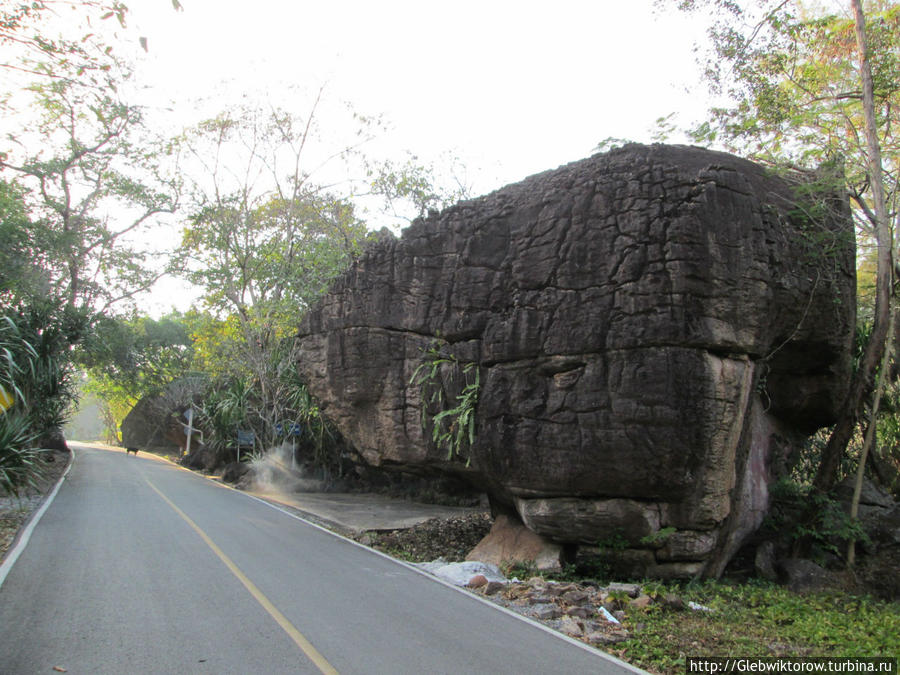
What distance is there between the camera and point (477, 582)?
9.55 metres

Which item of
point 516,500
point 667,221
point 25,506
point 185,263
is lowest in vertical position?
point 25,506

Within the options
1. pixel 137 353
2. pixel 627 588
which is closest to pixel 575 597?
pixel 627 588

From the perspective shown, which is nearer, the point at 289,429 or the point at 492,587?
the point at 492,587

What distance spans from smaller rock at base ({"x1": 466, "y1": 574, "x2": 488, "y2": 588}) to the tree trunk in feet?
24.0

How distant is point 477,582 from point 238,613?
404 cm

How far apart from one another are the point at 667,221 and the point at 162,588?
30.2 ft

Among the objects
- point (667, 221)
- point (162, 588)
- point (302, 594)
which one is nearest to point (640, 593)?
point (302, 594)

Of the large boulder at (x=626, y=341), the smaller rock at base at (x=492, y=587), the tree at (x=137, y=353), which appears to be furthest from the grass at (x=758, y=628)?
the tree at (x=137, y=353)

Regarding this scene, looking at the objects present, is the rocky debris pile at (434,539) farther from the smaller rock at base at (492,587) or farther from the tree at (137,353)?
the tree at (137,353)

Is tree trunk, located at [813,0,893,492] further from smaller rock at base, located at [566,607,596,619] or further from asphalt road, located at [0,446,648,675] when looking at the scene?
asphalt road, located at [0,446,648,675]

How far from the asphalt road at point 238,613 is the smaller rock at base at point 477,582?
0.71 metres

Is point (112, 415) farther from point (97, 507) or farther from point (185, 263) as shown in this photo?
point (97, 507)

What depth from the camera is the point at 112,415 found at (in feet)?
230

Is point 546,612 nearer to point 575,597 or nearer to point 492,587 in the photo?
point 575,597
